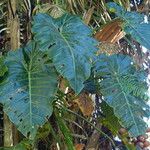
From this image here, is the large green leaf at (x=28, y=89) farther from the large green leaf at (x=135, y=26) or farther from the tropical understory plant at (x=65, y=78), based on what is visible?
the large green leaf at (x=135, y=26)

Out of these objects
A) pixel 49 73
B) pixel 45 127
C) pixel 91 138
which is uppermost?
pixel 49 73

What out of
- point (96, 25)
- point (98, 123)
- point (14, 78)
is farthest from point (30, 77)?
point (96, 25)

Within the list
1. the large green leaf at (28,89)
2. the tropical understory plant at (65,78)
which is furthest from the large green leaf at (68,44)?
the large green leaf at (28,89)

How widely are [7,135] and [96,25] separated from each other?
0.94 m

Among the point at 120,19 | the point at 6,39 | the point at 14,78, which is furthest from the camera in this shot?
the point at 6,39

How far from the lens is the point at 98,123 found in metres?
2.04

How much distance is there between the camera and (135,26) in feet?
5.57

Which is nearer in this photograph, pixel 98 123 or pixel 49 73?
pixel 49 73

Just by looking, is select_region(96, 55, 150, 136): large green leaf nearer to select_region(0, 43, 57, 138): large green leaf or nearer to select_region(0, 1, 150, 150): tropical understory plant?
select_region(0, 1, 150, 150): tropical understory plant

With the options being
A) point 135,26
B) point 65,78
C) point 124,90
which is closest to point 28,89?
point 65,78

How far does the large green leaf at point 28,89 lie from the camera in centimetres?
139

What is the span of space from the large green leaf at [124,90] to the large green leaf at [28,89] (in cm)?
20

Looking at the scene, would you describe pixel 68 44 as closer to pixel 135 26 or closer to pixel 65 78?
pixel 65 78

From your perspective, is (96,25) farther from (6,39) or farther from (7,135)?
(7,135)
